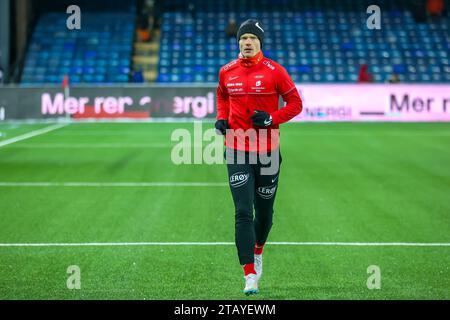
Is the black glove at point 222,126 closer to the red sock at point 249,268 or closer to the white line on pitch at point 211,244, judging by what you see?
the red sock at point 249,268

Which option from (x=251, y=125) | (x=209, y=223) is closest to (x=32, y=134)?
(x=209, y=223)

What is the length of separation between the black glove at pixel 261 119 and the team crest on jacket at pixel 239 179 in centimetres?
47

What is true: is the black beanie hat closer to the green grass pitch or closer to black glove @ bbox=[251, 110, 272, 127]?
black glove @ bbox=[251, 110, 272, 127]

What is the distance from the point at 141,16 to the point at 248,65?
105ft

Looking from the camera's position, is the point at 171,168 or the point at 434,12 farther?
the point at 434,12

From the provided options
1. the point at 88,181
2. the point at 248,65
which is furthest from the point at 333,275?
the point at 88,181

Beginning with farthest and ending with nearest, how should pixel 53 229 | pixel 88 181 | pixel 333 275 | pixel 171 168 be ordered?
pixel 171 168
pixel 88 181
pixel 53 229
pixel 333 275

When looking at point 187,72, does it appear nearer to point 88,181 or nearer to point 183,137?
point 183,137

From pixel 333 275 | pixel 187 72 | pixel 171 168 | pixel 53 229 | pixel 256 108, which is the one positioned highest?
pixel 256 108

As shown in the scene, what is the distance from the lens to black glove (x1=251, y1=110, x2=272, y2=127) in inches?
283

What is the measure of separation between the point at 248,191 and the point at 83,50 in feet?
99.8

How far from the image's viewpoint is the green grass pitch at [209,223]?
7508 millimetres

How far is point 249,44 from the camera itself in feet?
24.0

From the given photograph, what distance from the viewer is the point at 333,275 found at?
791 centimetres
